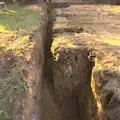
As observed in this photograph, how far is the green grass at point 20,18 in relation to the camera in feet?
28.7

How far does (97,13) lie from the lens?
10211 millimetres

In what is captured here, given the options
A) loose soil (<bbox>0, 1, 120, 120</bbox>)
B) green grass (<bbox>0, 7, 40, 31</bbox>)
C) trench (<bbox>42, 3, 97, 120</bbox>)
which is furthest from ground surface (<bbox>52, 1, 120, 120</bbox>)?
green grass (<bbox>0, 7, 40, 31</bbox>)

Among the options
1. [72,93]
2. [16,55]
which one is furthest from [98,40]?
[16,55]

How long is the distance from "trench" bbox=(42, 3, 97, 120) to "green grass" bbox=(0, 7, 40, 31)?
161 cm

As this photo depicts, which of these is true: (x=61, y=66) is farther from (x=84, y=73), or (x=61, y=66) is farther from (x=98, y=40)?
(x=98, y=40)

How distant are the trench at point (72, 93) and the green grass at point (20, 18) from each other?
1.61 m

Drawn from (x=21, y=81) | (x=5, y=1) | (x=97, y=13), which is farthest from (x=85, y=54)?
(x=5, y=1)

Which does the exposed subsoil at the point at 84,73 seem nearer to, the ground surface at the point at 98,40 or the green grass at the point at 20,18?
the ground surface at the point at 98,40

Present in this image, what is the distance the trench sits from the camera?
7.30 meters

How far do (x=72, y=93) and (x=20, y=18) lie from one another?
2.96 m

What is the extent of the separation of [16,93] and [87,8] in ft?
19.1

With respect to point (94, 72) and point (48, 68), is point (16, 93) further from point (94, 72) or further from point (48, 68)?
point (48, 68)

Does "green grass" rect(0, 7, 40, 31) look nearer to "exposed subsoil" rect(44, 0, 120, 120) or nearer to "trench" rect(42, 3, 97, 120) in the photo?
"exposed subsoil" rect(44, 0, 120, 120)

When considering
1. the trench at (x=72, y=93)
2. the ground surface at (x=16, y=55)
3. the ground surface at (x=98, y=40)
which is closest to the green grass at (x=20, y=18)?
the ground surface at (x=16, y=55)
